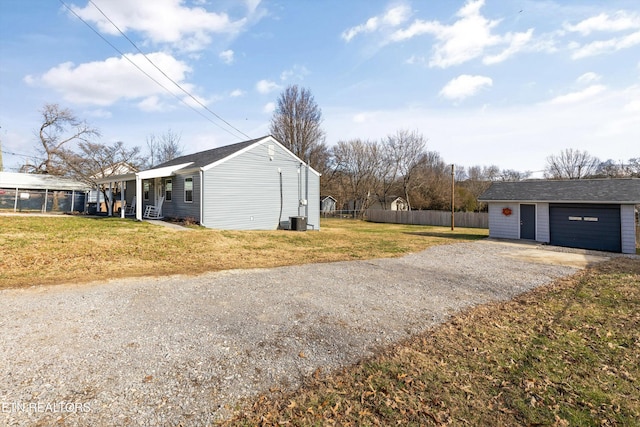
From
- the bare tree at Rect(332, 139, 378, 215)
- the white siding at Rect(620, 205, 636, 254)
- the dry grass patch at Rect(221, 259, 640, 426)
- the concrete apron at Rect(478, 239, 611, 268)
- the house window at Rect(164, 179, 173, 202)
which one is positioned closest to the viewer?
the dry grass patch at Rect(221, 259, 640, 426)

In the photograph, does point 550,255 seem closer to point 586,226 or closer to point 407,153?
point 586,226

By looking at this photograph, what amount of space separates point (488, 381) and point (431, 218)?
3115 centimetres

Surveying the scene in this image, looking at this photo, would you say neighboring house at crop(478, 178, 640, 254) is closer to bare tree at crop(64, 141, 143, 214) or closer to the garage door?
the garage door

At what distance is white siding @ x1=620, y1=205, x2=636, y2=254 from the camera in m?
13.1

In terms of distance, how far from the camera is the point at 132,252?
340 inches

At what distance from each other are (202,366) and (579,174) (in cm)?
5456

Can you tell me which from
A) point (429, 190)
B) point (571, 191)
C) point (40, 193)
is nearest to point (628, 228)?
point (571, 191)

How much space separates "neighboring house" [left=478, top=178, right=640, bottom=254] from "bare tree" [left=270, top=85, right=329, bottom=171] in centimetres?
2094

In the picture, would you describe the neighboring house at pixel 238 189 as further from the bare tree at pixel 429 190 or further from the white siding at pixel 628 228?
the bare tree at pixel 429 190

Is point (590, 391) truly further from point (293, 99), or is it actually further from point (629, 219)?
point (293, 99)

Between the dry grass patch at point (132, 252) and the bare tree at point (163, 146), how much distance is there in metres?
26.0

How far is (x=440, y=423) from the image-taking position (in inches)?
94.0

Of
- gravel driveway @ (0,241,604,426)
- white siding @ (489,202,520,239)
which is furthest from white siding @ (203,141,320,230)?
white siding @ (489,202,520,239)

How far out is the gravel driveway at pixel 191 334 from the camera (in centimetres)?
255
